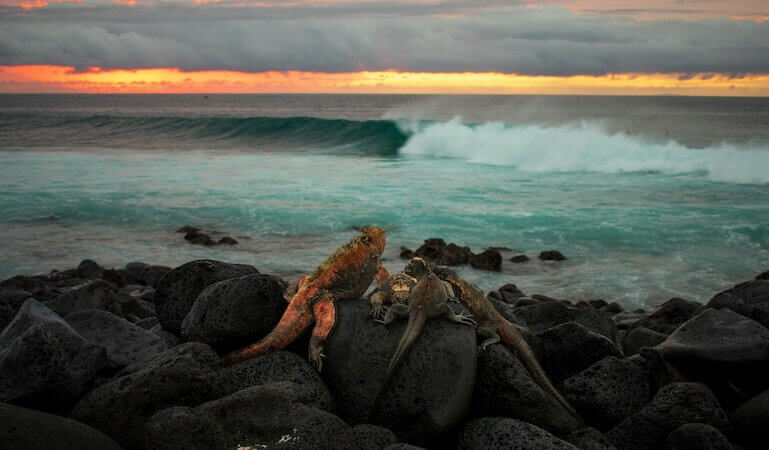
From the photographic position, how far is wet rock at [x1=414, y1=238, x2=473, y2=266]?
15.3 m

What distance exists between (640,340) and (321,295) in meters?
3.23

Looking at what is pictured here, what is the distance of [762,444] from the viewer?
5.08 m

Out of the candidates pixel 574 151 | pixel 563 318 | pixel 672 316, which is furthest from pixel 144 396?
pixel 574 151

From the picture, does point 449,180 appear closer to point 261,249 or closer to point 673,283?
point 261,249

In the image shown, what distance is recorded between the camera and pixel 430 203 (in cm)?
2300

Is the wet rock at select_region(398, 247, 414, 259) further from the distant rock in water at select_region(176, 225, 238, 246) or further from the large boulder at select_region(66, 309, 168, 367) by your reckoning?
the large boulder at select_region(66, 309, 168, 367)

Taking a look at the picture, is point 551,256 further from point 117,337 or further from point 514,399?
point 117,337

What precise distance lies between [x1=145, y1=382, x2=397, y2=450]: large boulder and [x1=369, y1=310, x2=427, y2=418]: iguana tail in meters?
0.52

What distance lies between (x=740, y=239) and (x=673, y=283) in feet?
16.7

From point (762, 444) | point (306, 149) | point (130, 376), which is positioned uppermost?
point (130, 376)

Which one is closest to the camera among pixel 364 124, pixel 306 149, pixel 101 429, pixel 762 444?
pixel 101 429

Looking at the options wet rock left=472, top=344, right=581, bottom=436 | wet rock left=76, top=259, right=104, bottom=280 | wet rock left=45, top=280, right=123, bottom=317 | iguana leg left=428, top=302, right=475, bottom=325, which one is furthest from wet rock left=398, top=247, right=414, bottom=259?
wet rock left=472, top=344, right=581, bottom=436

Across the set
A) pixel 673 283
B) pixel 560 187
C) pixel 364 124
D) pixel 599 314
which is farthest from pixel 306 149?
pixel 599 314

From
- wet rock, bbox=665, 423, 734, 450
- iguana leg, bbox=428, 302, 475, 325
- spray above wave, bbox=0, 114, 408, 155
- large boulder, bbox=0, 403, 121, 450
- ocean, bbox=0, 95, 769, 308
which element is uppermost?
iguana leg, bbox=428, 302, 475, 325
